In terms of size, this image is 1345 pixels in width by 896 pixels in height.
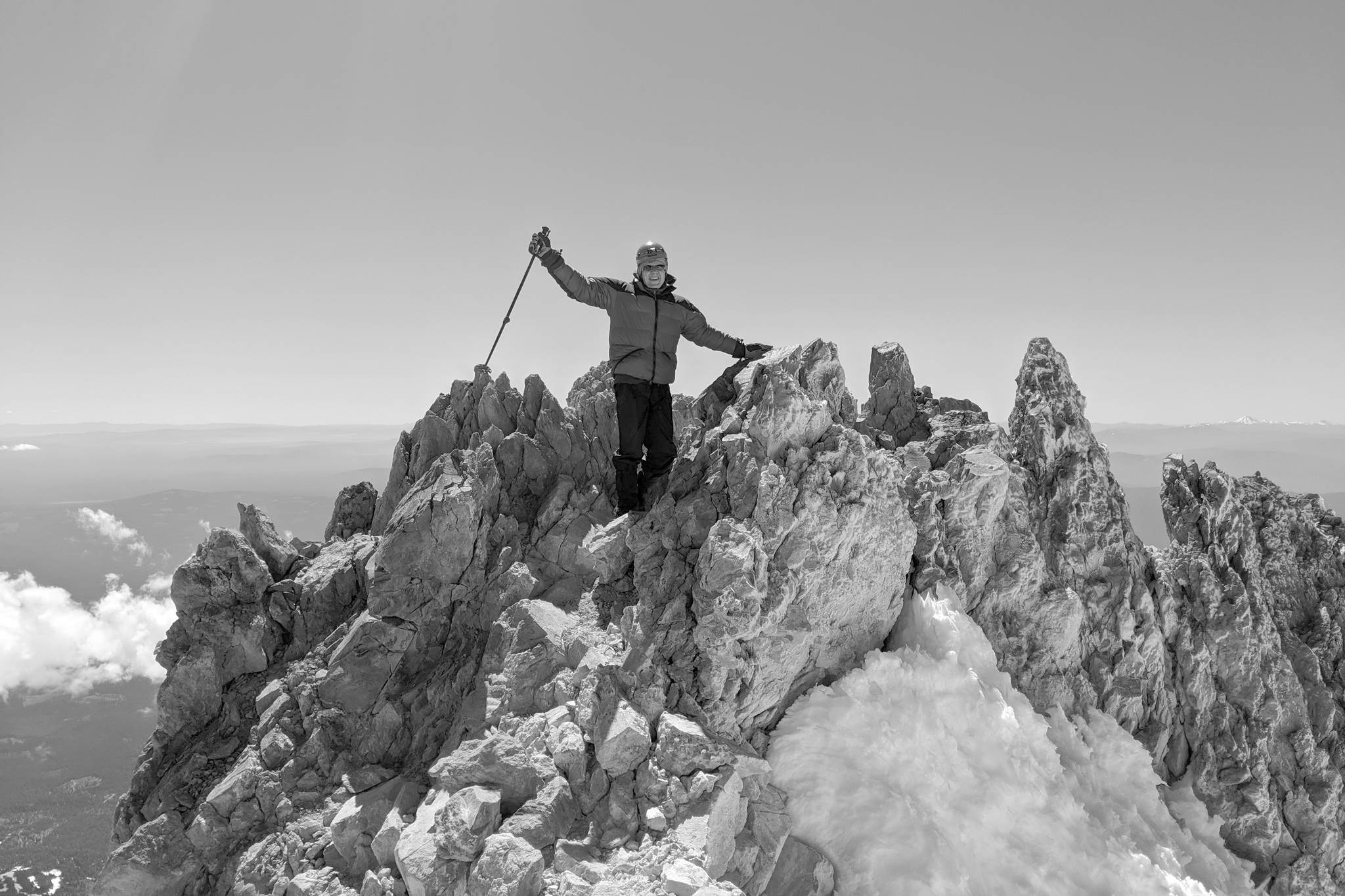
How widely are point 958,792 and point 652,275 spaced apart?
8987mm

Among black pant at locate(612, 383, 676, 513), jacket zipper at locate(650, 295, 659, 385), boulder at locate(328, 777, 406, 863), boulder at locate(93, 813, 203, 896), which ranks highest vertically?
jacket zipper at locate(650, 295, 659, 385)

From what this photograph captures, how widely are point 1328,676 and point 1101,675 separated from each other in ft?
22.0

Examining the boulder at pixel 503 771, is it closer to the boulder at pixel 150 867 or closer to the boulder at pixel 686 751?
the boulder at pixel 686 751

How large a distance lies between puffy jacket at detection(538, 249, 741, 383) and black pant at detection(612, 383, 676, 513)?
0.25 m

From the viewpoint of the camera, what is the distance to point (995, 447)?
12.8 m

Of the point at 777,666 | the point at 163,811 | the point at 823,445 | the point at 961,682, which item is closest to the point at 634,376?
the point at 823,445

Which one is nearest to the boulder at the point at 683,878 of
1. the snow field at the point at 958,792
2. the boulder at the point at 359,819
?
the snow field at the point at 958,792

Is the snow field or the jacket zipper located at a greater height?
the jacket zipper

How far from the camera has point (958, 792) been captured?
899 centimetres

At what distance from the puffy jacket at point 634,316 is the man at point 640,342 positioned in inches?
0.4

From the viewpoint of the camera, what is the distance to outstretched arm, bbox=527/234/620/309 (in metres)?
10.7

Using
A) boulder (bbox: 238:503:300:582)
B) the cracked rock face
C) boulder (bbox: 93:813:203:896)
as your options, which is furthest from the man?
the cracked rock face

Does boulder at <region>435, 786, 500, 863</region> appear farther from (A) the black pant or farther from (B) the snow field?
(A) the black pant

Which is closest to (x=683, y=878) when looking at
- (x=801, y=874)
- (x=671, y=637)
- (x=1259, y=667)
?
(x=801, y=874)
